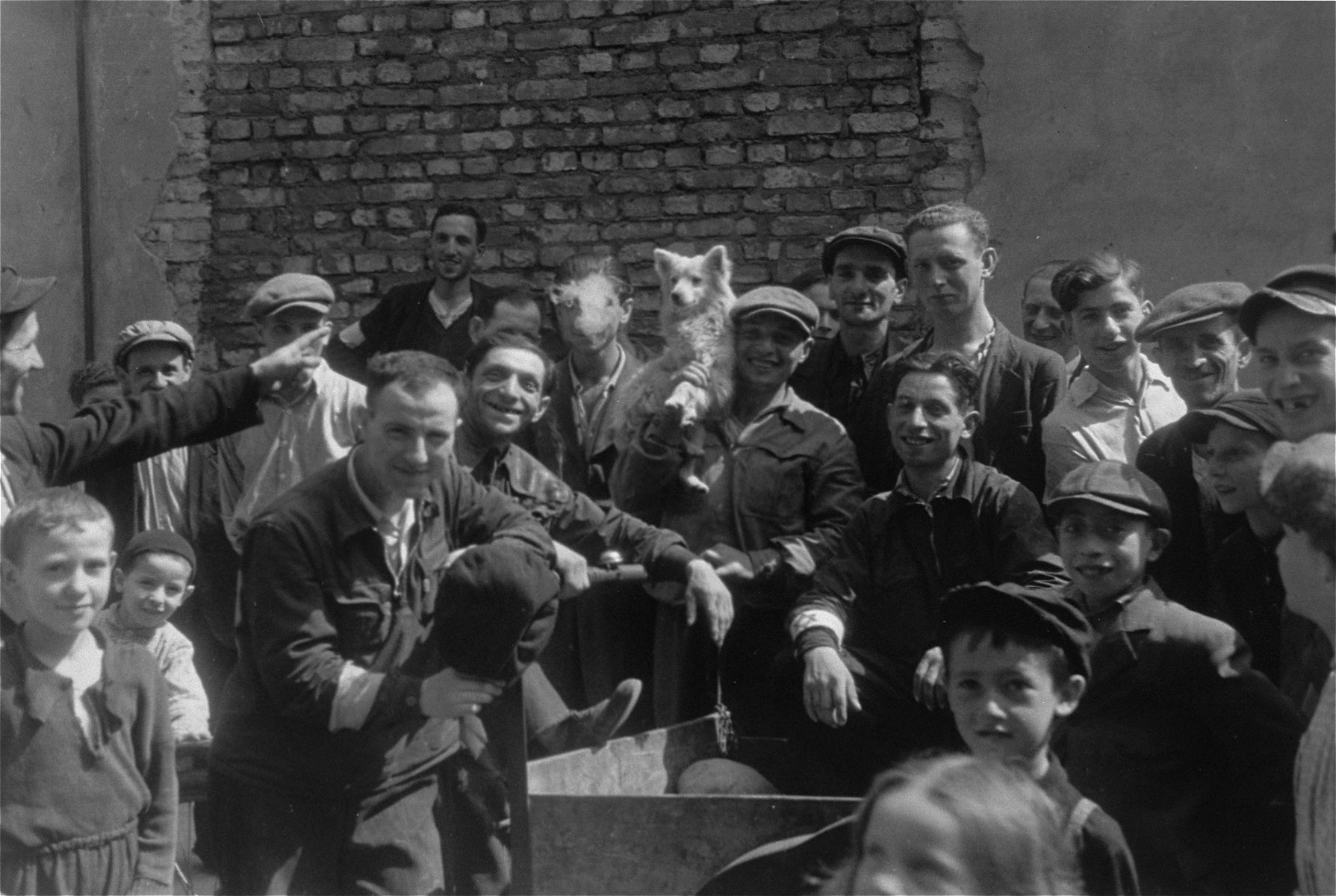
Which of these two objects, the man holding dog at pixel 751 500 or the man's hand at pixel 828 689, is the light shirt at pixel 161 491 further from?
the man's hand at pixel 828 689

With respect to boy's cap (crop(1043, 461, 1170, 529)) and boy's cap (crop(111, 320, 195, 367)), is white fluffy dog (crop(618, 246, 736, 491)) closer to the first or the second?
boy's cap (crop(1043, 461, 1170, 529))

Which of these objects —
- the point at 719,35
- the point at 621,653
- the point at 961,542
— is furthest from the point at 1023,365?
the point at 719,35

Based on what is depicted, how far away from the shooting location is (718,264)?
19.0 feet

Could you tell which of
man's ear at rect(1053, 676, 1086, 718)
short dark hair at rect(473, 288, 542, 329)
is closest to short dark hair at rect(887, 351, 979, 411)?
man's ear at rect(1053, 676, 1086, 718)

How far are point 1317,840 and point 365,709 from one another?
1.82m

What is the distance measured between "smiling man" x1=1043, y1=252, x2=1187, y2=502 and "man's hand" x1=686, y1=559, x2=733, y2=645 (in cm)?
101

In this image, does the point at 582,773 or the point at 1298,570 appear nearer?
the point at 1298,570

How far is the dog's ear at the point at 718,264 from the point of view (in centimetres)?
576

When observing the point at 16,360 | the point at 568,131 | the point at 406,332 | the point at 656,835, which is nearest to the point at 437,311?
the point at 406,332

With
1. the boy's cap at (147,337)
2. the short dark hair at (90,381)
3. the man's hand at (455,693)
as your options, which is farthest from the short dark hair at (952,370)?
the short dark hair at (90,381)

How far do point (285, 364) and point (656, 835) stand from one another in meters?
1.57

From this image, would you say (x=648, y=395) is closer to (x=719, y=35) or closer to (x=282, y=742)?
(x=282, y=742)

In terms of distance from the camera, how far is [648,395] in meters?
5.14

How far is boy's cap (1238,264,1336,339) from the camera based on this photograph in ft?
11.8
